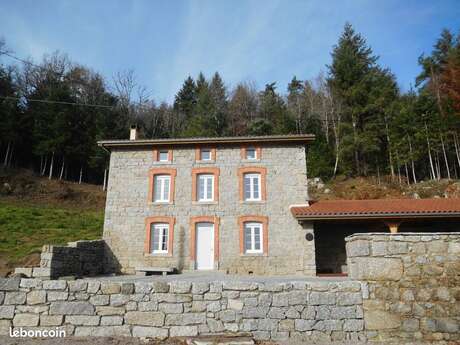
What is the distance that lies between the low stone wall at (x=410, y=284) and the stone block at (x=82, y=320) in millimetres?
4098

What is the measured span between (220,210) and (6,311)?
30.1 ft

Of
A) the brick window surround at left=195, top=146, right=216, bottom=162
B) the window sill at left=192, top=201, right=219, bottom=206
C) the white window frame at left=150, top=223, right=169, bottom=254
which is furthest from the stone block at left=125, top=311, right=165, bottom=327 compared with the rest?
the brick window surround at left=195, top=146, right=216, bottom=162

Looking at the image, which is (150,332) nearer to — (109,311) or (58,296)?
(109,311)

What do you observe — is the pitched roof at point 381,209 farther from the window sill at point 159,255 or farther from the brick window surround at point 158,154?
the brick window surround at point 158,154

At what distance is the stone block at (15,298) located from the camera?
15.7ft

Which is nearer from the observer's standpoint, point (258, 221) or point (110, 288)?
point (110, 288)

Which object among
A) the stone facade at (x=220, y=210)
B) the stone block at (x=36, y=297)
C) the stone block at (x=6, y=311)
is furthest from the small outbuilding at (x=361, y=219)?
the stone block at (x=6, y=311)

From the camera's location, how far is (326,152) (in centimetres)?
2602

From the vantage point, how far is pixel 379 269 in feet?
14.4

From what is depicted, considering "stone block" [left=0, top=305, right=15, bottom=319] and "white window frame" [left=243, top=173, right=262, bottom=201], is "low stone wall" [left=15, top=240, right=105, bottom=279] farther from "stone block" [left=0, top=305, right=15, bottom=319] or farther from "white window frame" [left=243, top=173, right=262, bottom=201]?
"white window frame" [left=243, top=173, right=262, bottom=201]

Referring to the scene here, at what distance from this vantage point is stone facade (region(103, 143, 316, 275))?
12.6 m

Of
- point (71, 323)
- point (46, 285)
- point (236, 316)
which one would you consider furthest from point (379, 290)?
point (46, 285)

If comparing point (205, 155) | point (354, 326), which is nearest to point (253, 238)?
point (205, 155)

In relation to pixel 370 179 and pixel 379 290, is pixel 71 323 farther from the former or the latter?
pixel 370 179
